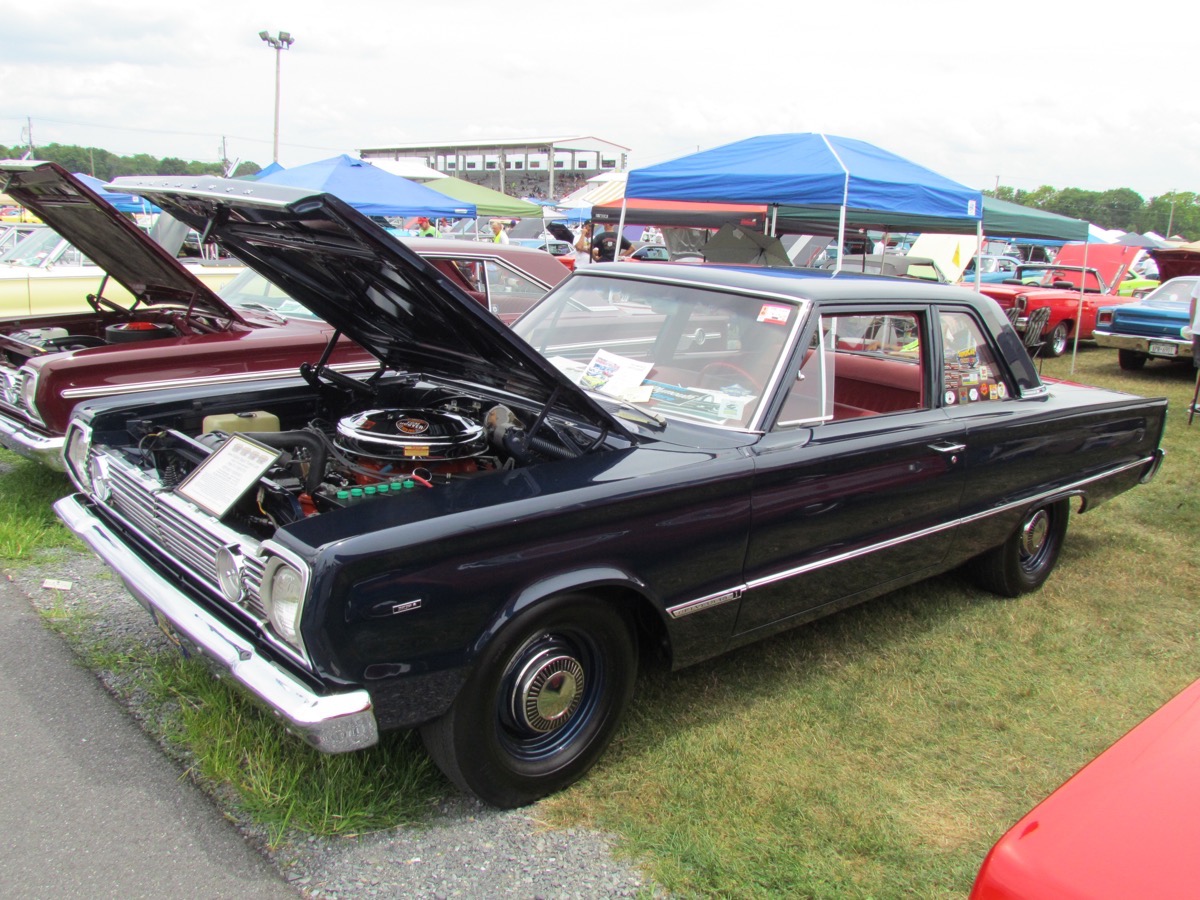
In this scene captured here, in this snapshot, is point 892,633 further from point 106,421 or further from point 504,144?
point 504,144

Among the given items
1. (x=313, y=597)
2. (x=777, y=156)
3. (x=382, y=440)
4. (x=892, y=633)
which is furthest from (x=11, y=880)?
(x=777, y=156)

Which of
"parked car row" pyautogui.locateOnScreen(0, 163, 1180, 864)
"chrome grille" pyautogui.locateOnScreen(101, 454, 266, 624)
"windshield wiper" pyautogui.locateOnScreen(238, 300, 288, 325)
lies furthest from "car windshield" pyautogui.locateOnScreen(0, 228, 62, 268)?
"chrome grille" pyautogui.locateOnScreen(101, 454, 266, 624)

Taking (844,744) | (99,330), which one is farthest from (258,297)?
(844,744)

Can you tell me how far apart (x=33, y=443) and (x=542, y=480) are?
11.2 feet

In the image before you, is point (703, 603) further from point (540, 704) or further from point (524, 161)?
point (524, 161)

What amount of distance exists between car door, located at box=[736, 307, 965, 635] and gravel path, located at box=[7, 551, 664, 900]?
0.94 metres

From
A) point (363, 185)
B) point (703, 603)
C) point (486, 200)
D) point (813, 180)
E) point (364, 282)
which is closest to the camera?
point (703, 603)

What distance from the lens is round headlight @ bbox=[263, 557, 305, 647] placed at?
2.23m

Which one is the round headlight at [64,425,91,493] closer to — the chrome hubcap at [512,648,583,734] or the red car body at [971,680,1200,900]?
the chrome hubcap at [512,648,583,734]

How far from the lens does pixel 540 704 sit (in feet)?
8.68

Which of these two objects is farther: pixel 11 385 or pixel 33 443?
pixel 11 385

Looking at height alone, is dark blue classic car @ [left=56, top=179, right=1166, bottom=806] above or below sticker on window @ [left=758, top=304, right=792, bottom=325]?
below

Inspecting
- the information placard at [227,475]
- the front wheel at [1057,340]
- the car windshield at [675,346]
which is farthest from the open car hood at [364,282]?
the front wheel at [1057,340]

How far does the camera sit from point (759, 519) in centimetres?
297
